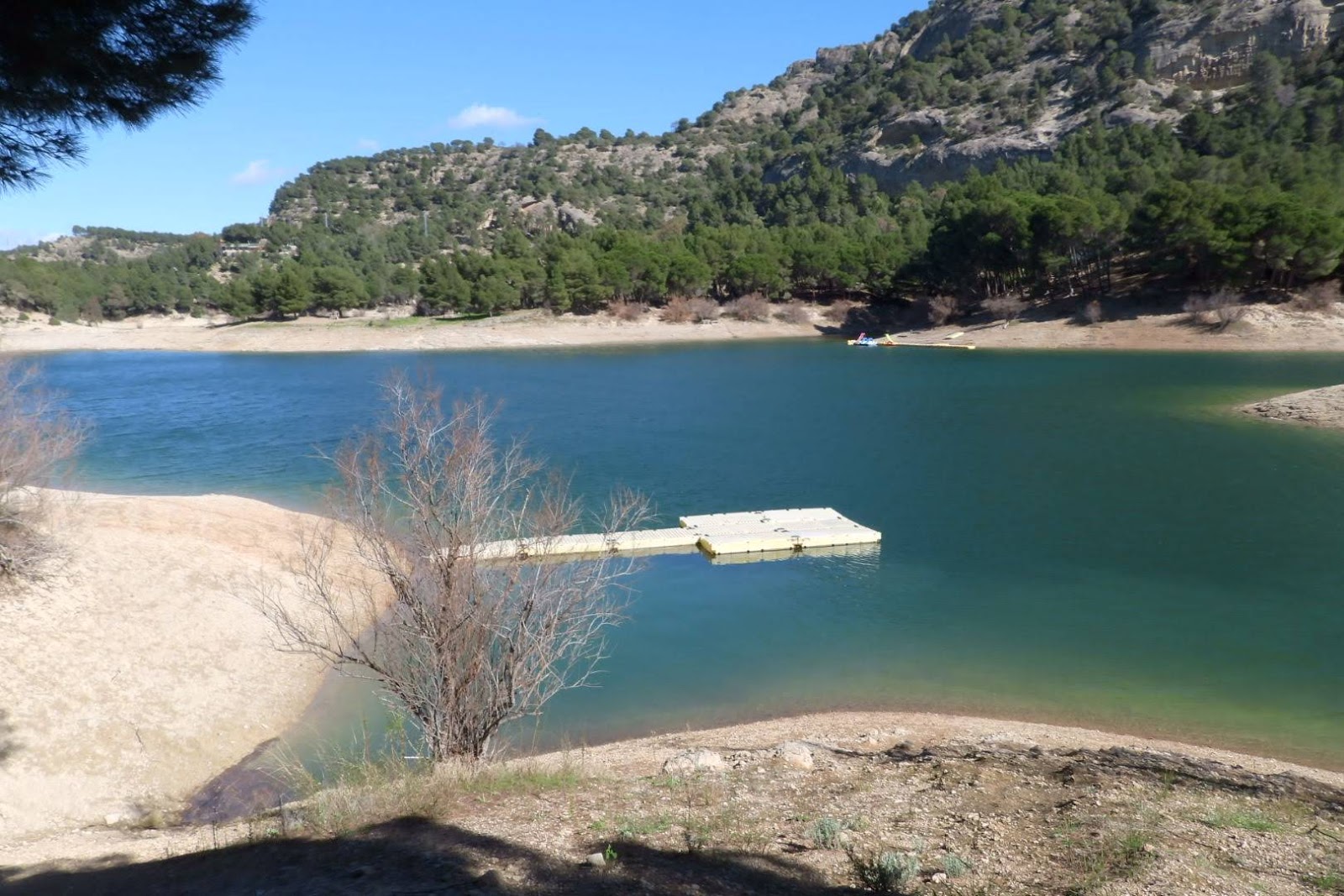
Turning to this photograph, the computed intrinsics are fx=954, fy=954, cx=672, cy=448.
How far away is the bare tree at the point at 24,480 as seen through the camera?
1524cm

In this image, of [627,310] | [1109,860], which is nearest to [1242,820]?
[1109,860]

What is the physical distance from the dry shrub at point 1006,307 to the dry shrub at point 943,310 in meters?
3.77

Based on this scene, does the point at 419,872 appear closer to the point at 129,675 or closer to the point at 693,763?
the point at 693,763

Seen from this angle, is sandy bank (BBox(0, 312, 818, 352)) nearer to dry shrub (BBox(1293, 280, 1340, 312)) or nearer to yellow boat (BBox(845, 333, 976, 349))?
yellow boat (BBox(845, 333, 976, 349))

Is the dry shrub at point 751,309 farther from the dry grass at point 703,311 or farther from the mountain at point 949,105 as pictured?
the mountain at point 949,105

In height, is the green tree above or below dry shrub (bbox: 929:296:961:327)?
above

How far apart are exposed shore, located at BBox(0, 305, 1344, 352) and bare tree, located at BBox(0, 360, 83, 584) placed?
60.2 meters

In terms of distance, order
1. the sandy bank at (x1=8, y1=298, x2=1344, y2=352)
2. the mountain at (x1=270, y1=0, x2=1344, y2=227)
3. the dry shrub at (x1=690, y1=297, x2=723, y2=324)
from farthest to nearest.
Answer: the mountain at (x1=270, y1=0, x2=1344, y2=227)
the dry shrub at (x1=690, y1=297, x2=723, y2=324)
the sandy bank at (x1=8, y1=298, x2=1344, y2=352)

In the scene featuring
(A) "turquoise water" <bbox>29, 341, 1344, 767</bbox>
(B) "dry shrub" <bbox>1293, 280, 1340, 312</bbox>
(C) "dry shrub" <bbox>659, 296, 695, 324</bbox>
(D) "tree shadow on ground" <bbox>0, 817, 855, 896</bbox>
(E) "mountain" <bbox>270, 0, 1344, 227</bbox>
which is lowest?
(A) "turquoise water" <bbox>29, 341, 1344, 767</bbox>

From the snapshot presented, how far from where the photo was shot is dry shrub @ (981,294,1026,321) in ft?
238

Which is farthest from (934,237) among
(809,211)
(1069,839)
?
(1069,839)

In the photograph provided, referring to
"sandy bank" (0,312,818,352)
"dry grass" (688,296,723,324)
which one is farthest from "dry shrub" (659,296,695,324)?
"sandy bank" (0,312,818,352)

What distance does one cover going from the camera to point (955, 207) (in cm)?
8062

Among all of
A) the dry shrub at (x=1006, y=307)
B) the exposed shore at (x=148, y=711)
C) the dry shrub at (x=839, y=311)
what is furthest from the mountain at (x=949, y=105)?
the exposed shore at (x=148, y=711)
